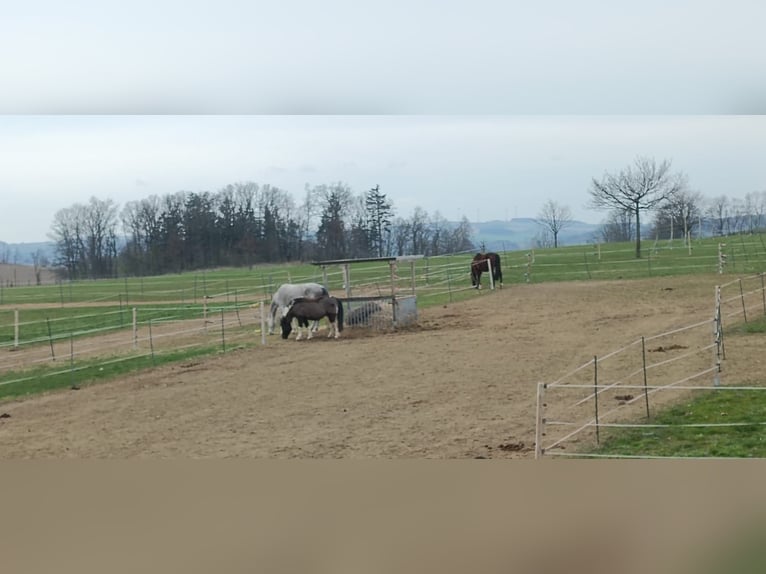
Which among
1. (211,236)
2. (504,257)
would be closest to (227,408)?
(211,236)

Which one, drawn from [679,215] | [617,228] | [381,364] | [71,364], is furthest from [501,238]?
[71,364]

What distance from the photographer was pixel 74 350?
5988 millimetres

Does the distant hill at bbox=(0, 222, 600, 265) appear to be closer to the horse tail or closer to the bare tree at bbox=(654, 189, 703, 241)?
the bare tree at bbox=(654, 189, 703, 241)

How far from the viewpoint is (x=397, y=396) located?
4977mm

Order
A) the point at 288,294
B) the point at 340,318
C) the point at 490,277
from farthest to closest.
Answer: the point at 340,318, the point at 288,294, the point at 490,277

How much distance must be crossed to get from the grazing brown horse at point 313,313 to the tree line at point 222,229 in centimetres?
118

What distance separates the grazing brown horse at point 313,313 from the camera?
6289mm

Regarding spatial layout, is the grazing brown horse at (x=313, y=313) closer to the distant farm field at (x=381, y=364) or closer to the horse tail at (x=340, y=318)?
the horse tail at (x=340, y=318)

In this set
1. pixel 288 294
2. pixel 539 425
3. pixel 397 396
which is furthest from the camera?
pixel 288 294

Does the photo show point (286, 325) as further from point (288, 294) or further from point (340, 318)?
point (288, 294)

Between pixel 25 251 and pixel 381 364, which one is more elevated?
pixel 25 251

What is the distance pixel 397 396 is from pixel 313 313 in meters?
1.73

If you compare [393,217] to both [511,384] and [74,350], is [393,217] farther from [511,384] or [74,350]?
[74,350]

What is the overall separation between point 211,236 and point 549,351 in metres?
2.05
